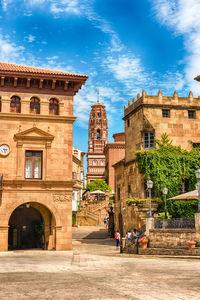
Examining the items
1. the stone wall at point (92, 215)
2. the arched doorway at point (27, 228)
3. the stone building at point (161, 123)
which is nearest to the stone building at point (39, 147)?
the arched doorway at point (27, 228)

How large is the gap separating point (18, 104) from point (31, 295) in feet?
65.6

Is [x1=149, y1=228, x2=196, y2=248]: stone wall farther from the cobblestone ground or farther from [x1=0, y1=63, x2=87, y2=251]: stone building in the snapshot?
the cobblestone ground

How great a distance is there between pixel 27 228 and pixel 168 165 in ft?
43.3

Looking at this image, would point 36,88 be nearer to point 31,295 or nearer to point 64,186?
point 64,186

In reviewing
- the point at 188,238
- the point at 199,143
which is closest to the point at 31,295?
the point at 188,238

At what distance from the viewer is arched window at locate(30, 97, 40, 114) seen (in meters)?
28.4

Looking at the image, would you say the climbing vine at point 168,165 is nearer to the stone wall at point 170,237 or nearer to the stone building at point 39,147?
the stone building at point 39,147

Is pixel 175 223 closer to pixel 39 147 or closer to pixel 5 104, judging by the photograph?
pixel 39 147

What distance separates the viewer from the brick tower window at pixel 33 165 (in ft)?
90.0

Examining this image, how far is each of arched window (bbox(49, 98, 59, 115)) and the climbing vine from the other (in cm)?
931

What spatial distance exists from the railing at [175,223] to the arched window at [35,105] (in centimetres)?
1165

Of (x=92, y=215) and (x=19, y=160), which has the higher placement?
(x=19, y=160)

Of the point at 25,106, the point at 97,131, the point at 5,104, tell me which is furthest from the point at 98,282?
the point at 97,131

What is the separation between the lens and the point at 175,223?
24.9 meters
